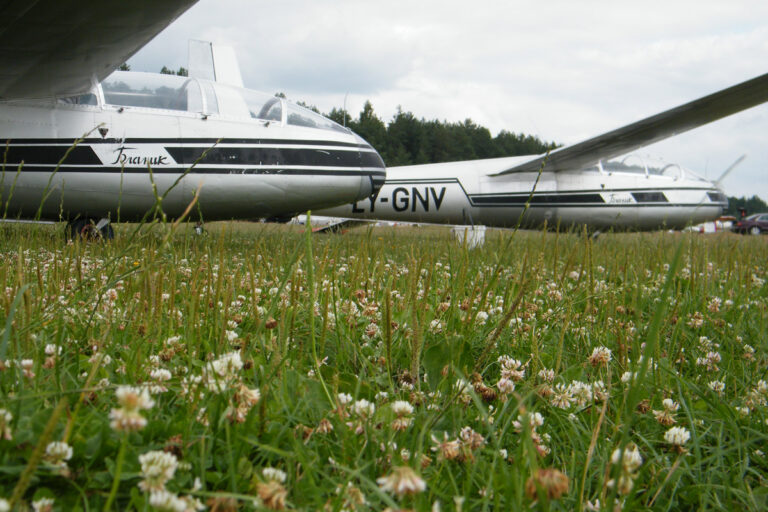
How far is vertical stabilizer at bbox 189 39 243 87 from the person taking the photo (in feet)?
25.5

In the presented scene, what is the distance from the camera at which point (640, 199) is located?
464 inches

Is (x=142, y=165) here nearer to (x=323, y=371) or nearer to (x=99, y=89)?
(x=99, y=89)

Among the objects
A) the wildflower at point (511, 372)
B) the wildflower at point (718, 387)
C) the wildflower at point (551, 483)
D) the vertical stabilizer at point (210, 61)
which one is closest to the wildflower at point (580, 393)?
the wildflower at point (511, 372)

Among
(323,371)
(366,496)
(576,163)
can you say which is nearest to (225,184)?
(323,371)

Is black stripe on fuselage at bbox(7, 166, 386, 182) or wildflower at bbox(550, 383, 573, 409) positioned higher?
black stripe on fuselage at bbox(7, 166, 386, 182)

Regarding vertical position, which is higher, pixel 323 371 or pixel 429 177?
pixel 429 177

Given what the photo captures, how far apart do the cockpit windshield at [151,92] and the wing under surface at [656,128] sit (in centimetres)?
573

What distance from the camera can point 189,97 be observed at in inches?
246

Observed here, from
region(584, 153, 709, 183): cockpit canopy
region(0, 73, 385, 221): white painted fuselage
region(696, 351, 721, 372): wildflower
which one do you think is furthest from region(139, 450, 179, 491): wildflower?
region(584, 153, 709, 183): cockpit canopy

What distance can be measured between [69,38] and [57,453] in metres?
5.13

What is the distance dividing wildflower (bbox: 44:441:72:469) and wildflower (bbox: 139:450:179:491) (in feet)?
0.43

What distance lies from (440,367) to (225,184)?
17.3 feet

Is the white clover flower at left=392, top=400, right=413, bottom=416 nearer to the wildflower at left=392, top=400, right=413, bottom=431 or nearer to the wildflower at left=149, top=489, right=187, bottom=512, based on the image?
the wildflower at left=392, top=400, right=413, bottom=431

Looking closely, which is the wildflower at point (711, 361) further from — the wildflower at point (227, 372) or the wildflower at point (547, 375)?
the wildflower at point (227, 372)
